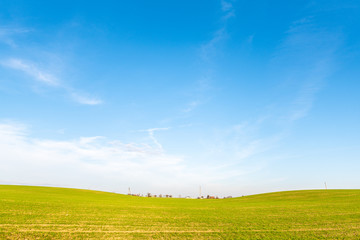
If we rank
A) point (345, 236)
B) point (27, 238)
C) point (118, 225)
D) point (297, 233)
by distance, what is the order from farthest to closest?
point (118, 225), point (297, 233), point (345, 236), point (27, 238)

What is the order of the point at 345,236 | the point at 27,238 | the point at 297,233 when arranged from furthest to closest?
1. the point at 297,233
2. the point at 345,236
3. the point at 27,238

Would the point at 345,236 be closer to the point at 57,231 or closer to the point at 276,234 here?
the point at 276,234

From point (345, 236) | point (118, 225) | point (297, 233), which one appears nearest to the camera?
point (345, 236)

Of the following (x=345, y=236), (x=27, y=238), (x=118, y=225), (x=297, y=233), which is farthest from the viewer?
(x=118, y=225)

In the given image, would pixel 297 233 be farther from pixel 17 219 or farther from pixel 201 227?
pixel 17 219

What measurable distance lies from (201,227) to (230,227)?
211 centimetres

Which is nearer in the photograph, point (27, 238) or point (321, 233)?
point (27, 238)

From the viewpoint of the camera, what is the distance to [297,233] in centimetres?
1430

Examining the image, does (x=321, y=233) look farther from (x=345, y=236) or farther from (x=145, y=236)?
(x=145, y=236)

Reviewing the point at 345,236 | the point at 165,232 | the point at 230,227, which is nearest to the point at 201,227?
the point at 230,227

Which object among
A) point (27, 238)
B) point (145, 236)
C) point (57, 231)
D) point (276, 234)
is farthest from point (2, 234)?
point (276, 234)

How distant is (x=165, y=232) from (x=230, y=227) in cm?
500

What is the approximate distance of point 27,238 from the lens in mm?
11898

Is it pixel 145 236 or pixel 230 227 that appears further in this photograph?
pixel 230 227
